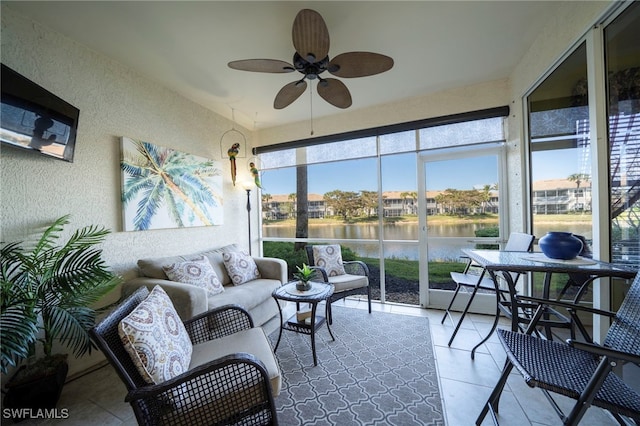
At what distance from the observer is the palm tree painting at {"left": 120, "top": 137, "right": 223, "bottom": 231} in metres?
2.39

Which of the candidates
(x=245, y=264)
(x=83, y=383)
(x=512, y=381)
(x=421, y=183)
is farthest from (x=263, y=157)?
(x=512, y=381)

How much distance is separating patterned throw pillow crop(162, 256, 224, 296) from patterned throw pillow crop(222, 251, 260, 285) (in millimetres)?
302

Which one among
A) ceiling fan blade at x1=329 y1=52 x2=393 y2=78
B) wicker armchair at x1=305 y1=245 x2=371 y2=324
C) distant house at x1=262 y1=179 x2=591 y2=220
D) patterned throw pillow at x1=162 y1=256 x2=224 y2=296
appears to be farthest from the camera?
wicker armchair at x1=305 y1=245 x2=371 y2=324

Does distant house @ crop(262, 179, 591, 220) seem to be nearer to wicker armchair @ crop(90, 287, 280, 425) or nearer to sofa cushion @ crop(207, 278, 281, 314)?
sofa cushion @ crop(207, 278, 281, 314)

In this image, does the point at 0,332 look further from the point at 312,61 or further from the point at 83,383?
the point at 312,61

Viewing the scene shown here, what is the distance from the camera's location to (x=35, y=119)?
173cm

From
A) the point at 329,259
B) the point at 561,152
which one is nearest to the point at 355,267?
the point at 329,259

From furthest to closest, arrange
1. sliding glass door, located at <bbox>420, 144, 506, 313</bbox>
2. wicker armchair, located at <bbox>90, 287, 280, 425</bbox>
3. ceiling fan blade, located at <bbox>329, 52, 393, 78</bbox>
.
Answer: sliding glass door, located at <bbox>420, 144, 506, 313</bbox> < ceiling fan blade, located at <bbox>329, 52, 393, 78</bbox> < wicker armchair, located at <bbox>90, 287, 280, 425</bbox>

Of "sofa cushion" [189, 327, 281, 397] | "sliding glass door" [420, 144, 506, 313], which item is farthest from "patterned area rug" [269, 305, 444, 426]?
"sliding glass door" [420, 144, 506, 313]

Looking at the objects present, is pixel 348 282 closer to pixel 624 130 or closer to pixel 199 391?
pixel 199 391

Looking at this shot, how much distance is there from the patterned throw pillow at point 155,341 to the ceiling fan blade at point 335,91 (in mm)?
1909

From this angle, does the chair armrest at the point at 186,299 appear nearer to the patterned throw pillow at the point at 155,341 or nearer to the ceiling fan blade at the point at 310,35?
the patterned throw pillow at the point at 155,341

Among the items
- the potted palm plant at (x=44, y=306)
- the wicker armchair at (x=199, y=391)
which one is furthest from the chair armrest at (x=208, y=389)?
the potted palm plant at (x=44, y=306)

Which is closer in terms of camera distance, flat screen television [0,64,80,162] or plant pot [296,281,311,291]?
flat screen television [0,64,80,162]
